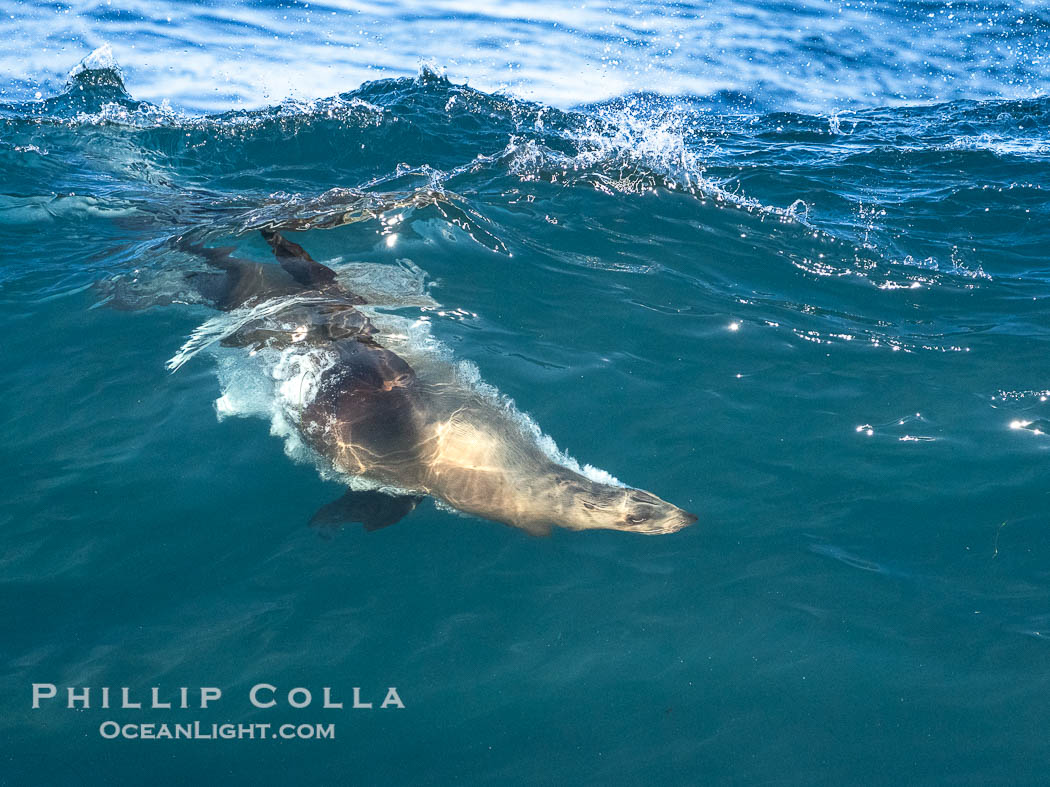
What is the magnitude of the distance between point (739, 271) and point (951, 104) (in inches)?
279

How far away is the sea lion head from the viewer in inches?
181

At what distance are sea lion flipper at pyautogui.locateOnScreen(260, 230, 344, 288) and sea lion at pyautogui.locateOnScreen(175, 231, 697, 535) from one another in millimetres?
517

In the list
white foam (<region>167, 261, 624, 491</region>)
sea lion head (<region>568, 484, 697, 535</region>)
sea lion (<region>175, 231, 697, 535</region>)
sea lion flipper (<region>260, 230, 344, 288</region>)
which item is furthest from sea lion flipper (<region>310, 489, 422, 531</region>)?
sea lion flipper (<region>260, 230, 344, 288</region>)

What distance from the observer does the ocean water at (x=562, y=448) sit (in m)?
3.78

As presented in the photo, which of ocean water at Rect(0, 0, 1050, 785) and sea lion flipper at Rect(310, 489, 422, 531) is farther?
sea lion flipper at Rect(310, 489, 422, 531)

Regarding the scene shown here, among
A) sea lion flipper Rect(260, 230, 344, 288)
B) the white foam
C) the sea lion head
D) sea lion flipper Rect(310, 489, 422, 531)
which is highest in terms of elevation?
sea lion flipper Rect(260, 230, 344, 288)

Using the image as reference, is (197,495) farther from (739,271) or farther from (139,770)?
(739,271)

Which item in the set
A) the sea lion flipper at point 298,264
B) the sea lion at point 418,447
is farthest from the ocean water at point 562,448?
the sea lion flipper at point 298,264

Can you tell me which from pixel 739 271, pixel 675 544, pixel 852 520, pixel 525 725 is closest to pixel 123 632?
pixel 525 725

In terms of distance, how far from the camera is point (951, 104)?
12023mm

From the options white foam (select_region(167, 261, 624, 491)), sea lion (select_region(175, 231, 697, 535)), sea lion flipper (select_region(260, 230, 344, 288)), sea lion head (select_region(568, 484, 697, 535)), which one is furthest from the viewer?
sea lion flipper (select_region(260, 230, 344, 288))

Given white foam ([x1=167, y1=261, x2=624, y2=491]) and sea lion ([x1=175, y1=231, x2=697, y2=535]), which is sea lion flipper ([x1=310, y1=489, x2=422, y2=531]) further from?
white foam ([x1=167, y1=261, x2=624, y2=491])

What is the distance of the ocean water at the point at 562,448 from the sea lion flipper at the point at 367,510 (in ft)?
0.28

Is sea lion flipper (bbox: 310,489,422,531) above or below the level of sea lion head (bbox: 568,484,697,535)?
below
